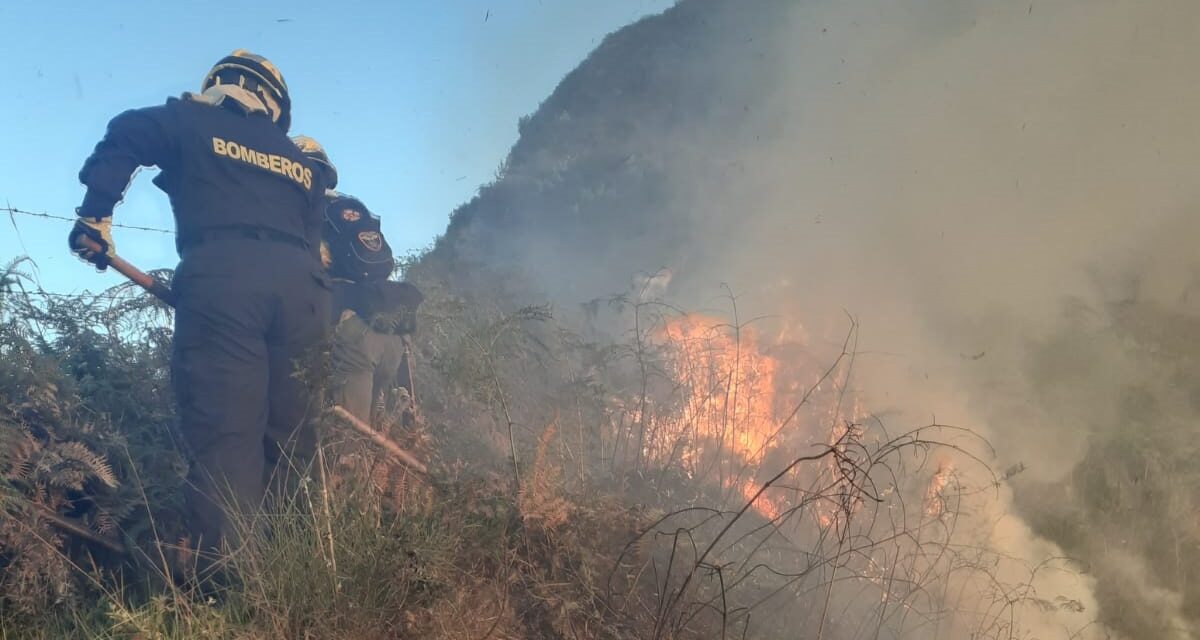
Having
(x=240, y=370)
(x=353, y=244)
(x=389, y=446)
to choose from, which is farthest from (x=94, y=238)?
(x=389, y=446)

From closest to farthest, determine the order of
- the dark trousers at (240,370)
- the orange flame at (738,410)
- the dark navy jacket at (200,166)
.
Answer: the dark trousers at (240,370)
the dark navy jacket at (200,166)
the orange flame at (738,410)

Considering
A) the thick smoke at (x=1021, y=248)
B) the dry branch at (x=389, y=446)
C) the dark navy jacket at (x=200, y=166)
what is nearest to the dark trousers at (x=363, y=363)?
the dry branch at (x=389, y=446)

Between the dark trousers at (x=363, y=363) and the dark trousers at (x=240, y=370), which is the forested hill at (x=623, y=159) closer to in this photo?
the dark trousers at (x=363, y=363)

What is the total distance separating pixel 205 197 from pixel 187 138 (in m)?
0.28

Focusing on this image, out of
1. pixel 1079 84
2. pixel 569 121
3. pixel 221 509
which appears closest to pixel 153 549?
pixel 221 509

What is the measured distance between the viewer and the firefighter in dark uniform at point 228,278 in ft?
10.4

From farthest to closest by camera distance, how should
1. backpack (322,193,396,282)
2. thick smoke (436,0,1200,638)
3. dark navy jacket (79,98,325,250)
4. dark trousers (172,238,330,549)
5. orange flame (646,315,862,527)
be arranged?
thick smoke (436,0,1200,638) → backpack (322,193,396,282) → orange flame (646,315,862,527) → dark navy jacket (79,98,325,250) → dark trousers (172,238,330,549)

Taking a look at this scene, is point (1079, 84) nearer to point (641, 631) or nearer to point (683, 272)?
point (683, 272)

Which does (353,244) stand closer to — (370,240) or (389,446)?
(370,240)

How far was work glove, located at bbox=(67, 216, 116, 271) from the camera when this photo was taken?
3.31 metres

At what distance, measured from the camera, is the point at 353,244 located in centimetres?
458

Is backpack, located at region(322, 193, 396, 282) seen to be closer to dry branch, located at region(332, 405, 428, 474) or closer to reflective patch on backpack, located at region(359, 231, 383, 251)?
reflective patch on backpack, located at region(359, 231, 383, 251)

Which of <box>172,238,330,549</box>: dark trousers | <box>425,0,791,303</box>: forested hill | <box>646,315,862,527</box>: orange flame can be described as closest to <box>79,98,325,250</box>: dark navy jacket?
<box>172,238,330,549</box>: dark trousers

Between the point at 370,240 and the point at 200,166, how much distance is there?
1261 millimetres
